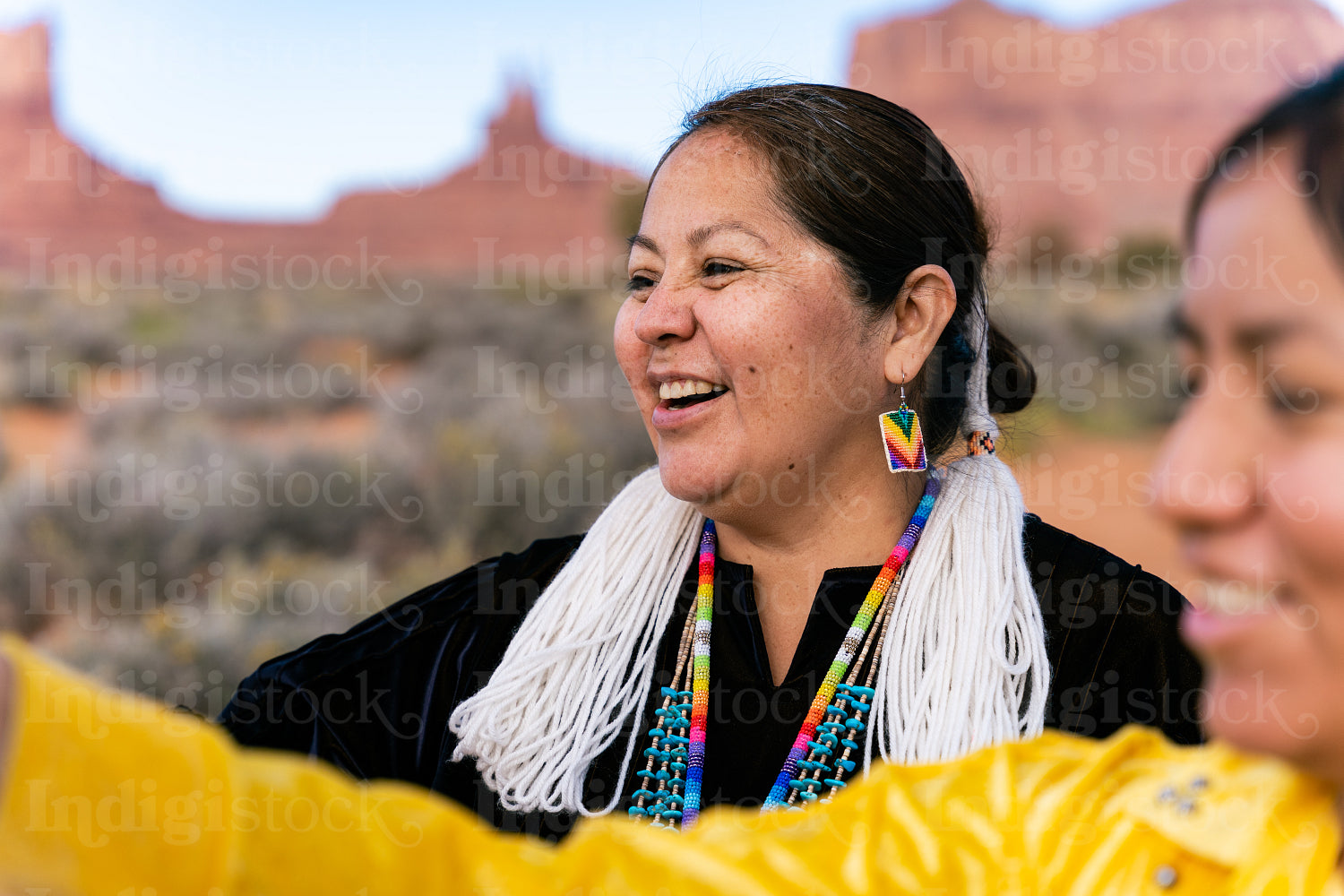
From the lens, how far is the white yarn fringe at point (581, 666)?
88.5 inches

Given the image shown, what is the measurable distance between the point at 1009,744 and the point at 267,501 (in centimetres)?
919

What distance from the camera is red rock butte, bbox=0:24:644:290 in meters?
29.1

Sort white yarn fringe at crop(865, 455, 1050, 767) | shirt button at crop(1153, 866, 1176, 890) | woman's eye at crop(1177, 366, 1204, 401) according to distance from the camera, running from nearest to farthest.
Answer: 1. woman's eye at crop(1177, 366, 1204, 401)
2. shirt button at crop(1153, 866, 1176, 890)
3. white yarn fringe at crop(865, 455, 1050, 767)

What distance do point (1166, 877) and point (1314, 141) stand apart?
0.68 meters

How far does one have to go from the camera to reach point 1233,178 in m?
0.93

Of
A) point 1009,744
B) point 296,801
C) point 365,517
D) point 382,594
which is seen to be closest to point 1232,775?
point 1009,744

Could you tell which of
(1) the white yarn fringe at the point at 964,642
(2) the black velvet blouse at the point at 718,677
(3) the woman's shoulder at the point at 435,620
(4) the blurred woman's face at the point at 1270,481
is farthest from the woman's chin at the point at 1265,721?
(3) the woman's shoulder at the point at 435,620

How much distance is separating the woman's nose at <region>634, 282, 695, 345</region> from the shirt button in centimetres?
146

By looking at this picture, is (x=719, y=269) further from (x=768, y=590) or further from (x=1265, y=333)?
(x=1265, y=333)

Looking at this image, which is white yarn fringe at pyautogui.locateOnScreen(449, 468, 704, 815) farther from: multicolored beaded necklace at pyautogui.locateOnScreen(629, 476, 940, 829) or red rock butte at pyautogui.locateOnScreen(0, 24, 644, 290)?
red rock butte at pyautogui.locateOnScreen(0, 24, 644, 290)

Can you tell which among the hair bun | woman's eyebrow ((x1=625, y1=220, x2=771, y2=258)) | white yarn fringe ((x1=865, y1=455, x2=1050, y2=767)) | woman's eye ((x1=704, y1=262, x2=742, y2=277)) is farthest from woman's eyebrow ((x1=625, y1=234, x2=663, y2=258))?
the hair bun

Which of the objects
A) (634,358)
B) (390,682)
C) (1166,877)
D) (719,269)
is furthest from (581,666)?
(1166,877)

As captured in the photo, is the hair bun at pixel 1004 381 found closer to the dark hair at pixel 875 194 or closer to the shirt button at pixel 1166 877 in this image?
the dark hair at pixel 875 194

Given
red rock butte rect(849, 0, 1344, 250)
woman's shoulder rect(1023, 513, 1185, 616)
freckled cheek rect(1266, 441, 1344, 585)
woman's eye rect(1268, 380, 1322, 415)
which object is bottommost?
woman's shoulder rect(1023, 513, 1185, 616)
